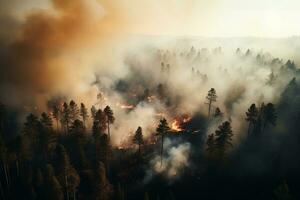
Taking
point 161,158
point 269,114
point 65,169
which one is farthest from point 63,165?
point 269,114

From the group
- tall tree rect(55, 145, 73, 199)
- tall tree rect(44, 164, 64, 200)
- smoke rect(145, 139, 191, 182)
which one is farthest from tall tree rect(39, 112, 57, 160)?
smoke rect(145, 139, 191, 182)

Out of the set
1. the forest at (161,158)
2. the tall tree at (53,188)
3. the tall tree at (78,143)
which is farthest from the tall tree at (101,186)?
the tall tree at (78,143)

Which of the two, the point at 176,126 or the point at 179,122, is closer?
the point at 176,126

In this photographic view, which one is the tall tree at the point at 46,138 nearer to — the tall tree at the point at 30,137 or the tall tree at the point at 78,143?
the tall tree at the point at 30,137

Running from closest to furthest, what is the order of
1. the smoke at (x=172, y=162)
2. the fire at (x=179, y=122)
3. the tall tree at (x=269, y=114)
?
the smoke at (x=172, y=162) → the tall tree at (x=269, y=114) → the fire at (x=179, y=122)

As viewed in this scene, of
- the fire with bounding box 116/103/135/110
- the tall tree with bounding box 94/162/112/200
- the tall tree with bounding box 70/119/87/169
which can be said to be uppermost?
the fire with bounding box 116/103/135/110

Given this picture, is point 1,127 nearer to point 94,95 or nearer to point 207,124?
point 94,95

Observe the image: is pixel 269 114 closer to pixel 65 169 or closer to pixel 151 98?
pixel 151 98

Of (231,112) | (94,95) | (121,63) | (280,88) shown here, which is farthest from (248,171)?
(121,63)

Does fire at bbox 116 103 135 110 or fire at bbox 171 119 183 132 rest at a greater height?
fire at bbox 116 103 135 110

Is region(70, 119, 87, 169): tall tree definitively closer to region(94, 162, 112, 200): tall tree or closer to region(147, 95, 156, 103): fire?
region(94, 162, 112, 200): tall tree

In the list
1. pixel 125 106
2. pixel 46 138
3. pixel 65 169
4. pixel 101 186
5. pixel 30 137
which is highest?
pixel 125 106

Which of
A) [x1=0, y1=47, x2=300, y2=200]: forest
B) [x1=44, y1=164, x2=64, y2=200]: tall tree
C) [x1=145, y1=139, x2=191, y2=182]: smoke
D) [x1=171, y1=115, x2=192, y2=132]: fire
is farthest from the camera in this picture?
[x1=171, y1=115, x2=192, y2=132]: fire
